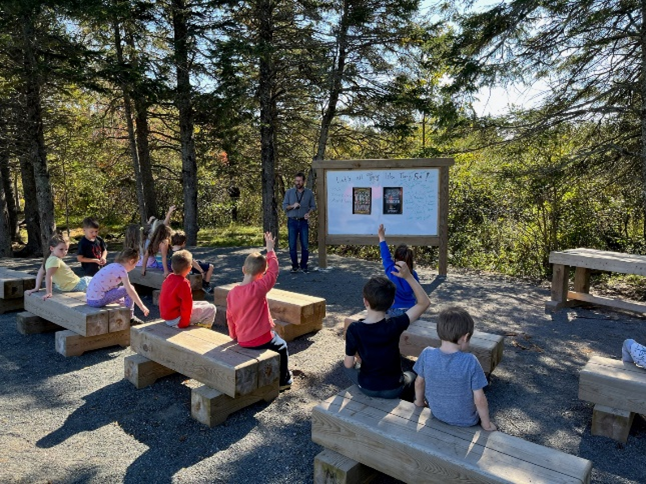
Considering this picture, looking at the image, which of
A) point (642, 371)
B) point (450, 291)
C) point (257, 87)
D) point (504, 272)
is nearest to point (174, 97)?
point (257, 87)

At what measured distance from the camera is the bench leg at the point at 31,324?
6078mm

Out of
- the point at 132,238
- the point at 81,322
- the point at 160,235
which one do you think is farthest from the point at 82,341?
the point at 160,235

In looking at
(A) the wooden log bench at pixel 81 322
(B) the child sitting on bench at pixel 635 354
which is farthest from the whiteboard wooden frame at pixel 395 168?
(B) the child sitting on bench at pixel 635 354

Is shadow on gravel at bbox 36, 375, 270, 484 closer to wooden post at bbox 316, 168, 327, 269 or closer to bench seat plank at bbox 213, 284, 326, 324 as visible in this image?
bench seat plank at bbox 213, 284, 326, 324

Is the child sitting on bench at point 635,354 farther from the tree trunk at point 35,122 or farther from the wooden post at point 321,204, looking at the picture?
the tree trunk at point 35,122

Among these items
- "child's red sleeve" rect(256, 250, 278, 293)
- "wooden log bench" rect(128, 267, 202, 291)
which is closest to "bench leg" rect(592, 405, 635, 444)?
"child's red sleeve" rect(256, 250, 278, 293)

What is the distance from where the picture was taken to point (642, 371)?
369cm

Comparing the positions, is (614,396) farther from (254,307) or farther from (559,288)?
(559,288)

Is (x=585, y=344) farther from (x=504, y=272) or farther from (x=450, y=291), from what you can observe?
(x=504, y=272)

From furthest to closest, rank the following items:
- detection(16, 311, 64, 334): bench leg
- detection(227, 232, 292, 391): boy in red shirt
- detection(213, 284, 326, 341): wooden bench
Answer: detection(16, 311, 64, 334): bench leg < detection(213, 284, 326, 341): wooden bench < detection(227, 232, 292, 391): boy in red shirt

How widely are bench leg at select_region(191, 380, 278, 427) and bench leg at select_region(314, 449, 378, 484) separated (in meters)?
1.15

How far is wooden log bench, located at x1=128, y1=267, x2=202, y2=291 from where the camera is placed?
7.52 metres

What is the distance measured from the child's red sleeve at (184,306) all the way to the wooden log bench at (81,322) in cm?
118

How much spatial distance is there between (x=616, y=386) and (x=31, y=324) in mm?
6557
